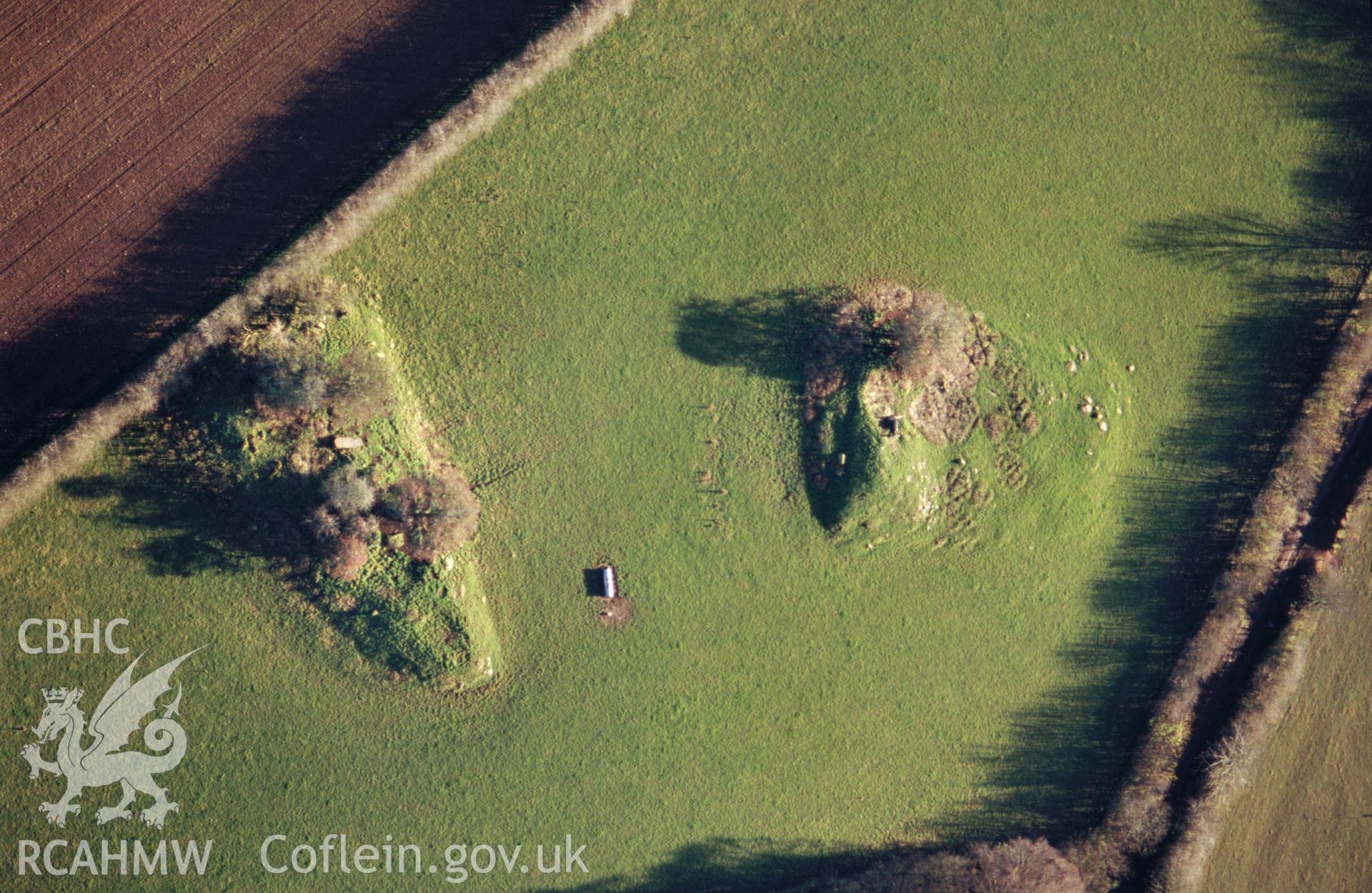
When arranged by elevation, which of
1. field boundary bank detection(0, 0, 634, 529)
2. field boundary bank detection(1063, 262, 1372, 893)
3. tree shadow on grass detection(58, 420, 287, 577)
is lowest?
field boundary bank detection(1063, 262, 1372, 893)

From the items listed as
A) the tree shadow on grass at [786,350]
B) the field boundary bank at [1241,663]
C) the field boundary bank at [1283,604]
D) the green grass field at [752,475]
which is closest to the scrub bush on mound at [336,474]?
the green grass field at [752,475]

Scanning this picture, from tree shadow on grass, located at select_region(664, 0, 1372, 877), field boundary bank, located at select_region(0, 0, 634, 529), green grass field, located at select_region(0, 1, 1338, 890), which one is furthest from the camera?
tree shadow on grass, located at select_region(664, 0, 1372, 877)

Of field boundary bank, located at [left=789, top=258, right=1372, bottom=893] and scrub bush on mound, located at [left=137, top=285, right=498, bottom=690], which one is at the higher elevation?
scrub bush on mound, located at [left=137, top=285, right=498, bottom=690]

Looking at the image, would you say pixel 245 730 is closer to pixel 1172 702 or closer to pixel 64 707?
pixel 64 707

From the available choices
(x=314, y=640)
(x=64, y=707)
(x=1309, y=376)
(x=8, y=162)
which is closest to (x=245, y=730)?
(x=314, y=640)

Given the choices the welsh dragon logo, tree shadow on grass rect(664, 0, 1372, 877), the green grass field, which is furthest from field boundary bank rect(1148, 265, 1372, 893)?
the welsh dragon logo

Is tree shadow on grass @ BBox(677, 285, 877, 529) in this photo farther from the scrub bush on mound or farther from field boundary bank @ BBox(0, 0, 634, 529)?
the scrub bush on mound
